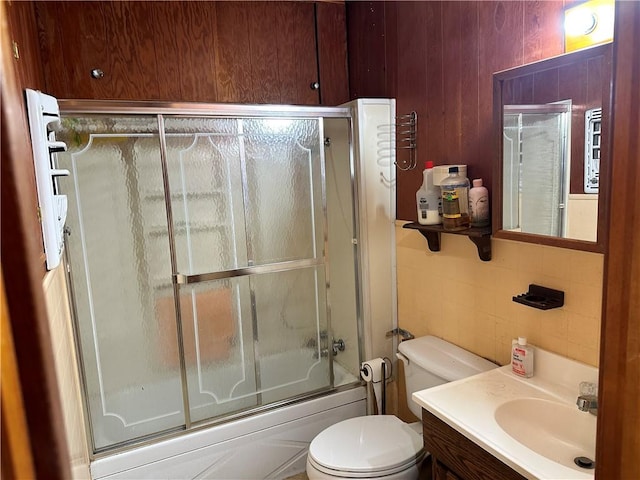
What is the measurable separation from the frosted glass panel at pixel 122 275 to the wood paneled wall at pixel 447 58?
3.77 ft

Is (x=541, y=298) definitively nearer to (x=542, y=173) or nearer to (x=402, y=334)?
(x=542, y=173)

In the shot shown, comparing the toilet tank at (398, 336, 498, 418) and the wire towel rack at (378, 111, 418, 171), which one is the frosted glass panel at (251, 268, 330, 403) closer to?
the toilet tank at (398, 336, 498, 418)

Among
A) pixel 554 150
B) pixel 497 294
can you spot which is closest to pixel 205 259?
pixel 497 294

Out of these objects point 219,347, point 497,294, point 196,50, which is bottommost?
point 219,347

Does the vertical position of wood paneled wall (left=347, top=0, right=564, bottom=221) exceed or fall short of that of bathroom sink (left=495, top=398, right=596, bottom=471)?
it exceeds it

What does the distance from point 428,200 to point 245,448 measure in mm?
1437

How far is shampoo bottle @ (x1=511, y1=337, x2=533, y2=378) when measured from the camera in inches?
63.8

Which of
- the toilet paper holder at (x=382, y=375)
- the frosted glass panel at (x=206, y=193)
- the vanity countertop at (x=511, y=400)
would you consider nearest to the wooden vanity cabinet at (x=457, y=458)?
the vanity countertop at (x=511, y=400)

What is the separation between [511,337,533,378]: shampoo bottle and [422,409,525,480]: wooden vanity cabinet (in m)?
0.38

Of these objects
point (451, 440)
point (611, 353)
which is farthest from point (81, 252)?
point (611, 353)

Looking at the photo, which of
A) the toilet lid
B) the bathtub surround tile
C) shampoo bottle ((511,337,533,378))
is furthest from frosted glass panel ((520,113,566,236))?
the toilet lid

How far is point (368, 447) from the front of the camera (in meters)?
1.82

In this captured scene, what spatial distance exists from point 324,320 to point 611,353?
1.92 meters

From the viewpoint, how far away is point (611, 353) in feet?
1.94
